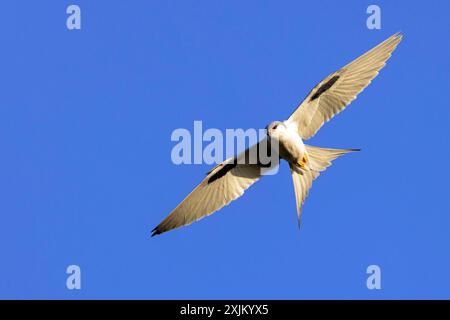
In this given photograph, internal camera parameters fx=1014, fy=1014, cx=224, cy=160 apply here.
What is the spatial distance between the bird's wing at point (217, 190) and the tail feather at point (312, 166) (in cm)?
67

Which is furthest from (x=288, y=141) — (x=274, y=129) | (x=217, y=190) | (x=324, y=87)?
(x=217, y=190)

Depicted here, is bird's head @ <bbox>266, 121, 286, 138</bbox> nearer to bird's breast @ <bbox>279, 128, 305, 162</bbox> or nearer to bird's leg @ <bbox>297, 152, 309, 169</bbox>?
bird's breast @ <bbox>279, 128, 305, 162</bbox>

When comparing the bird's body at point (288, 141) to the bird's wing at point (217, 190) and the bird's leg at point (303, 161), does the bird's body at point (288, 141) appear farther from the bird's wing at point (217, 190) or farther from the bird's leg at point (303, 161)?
the bird's wing at point (217, 190)

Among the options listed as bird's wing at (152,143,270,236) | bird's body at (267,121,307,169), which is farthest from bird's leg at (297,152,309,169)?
bird's wing at (152,143,270,236)

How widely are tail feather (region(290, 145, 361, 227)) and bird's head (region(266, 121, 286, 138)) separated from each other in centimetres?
43

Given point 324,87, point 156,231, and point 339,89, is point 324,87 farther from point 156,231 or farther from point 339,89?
point 156,231

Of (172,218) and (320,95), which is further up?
(320,95)

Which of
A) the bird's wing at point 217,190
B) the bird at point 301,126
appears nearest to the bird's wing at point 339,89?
the bird at point 301,126
